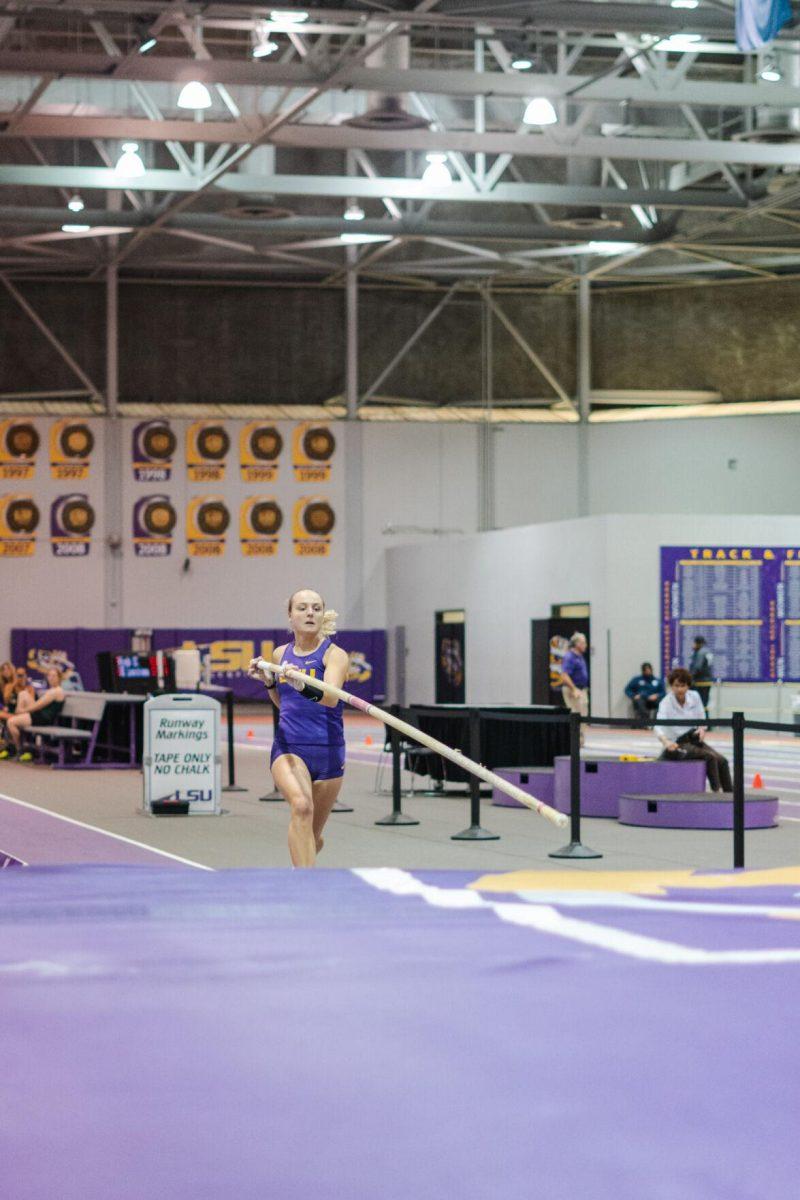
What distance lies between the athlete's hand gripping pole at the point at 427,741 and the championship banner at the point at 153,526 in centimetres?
3139

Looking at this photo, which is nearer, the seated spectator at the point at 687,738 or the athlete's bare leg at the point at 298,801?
the athlete's bare leg at the point at 298,801

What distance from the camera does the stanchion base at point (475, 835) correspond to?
13945 millimetres

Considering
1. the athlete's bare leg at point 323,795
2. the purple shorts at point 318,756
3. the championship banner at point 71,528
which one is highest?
the championship banner at point 71,528

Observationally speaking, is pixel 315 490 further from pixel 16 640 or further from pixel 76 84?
pixel 76 84

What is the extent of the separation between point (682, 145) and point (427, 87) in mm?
4605

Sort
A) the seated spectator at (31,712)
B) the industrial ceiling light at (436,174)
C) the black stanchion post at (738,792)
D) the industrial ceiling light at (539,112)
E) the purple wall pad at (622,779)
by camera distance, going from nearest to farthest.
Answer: the black stanchion post at (738,792) < the purple wall pad at (622,779) < the seated spectator at (31,712) < the industrial ceiling light at (539,112) < the industrial ceiling light at (436,174)

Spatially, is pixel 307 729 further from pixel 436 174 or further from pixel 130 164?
pixel 436 174

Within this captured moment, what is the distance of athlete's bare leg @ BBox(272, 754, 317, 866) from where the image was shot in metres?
8.67

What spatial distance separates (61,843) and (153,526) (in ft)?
85.7

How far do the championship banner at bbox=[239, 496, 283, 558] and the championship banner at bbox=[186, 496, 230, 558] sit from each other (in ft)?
1.42

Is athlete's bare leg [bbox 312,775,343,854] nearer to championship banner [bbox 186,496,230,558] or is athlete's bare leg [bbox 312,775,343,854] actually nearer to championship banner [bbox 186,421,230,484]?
championship banner [bbox 186,496,230,558]

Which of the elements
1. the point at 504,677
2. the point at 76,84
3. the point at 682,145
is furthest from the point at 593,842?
the point at 504,677

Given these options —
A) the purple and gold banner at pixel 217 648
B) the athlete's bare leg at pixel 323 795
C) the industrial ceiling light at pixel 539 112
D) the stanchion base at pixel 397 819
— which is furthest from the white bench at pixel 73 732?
the purple and gold banner at pixel 217 648

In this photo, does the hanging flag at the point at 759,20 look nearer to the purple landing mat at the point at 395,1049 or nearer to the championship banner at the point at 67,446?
the purple landing mat at the point at 395,1049
